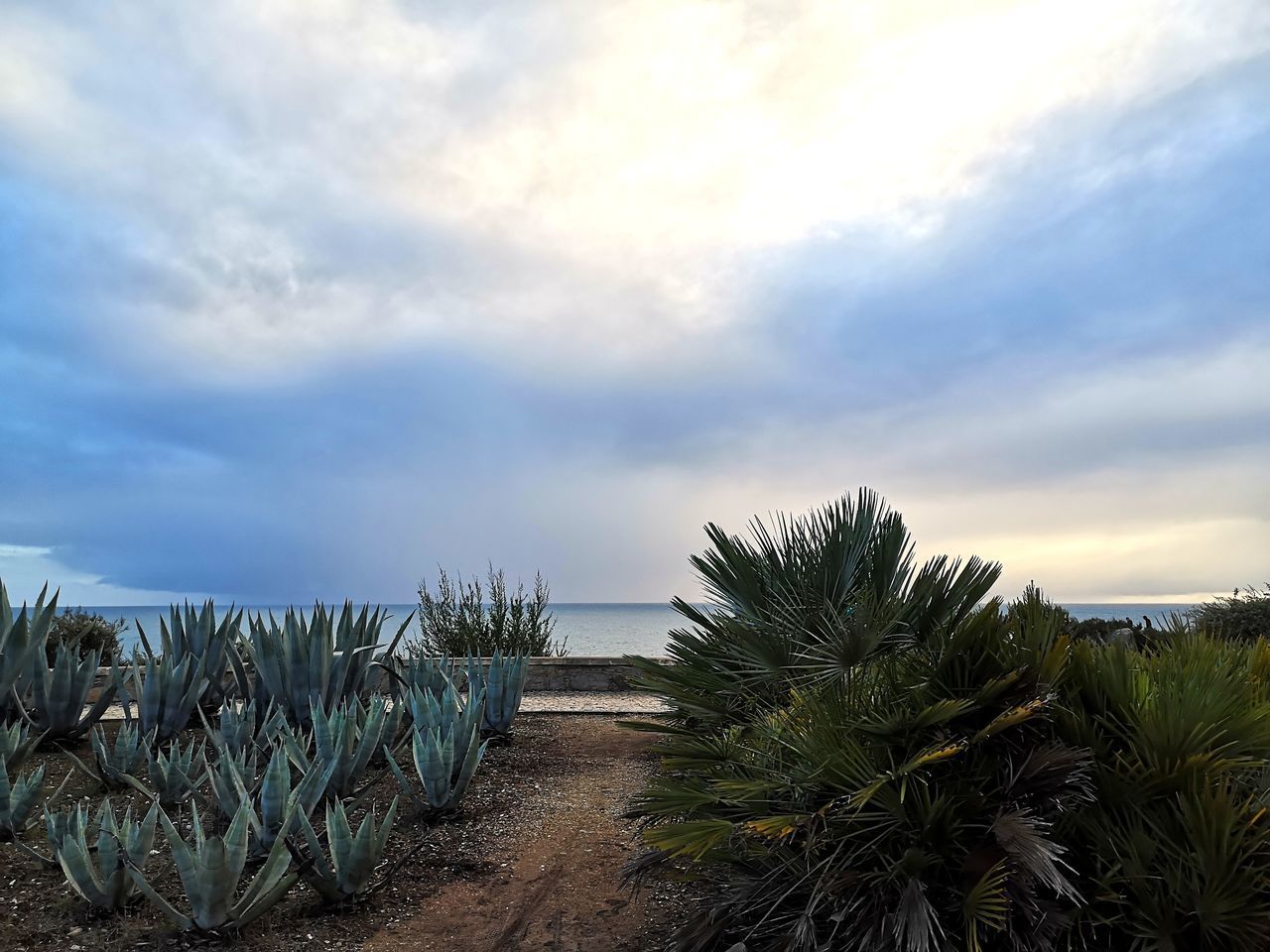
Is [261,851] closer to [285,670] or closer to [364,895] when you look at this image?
[364,895]

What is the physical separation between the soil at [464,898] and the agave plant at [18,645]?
114cm

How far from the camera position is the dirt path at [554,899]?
4.13 meters

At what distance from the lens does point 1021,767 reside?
3047 mm

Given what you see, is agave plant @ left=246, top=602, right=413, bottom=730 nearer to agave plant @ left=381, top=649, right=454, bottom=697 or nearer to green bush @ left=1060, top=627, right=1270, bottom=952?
agave plant @ left=381, top=649, right=454, bottom=697

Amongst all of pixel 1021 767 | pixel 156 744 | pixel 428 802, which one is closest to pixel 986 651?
pixel 1021 767

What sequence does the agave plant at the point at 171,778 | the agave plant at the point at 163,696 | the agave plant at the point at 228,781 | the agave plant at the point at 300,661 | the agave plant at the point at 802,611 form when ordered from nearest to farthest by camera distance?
the agave plant at the point at 802,611 → the agave plant at the point at 228,781 → the agave plant at the point at 171,778 → the agave plant at the point at 163,696 → the agave plant at the point at 300,661

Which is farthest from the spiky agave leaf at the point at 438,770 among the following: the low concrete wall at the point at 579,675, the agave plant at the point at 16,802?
the low concrete wall at the point at 579,675

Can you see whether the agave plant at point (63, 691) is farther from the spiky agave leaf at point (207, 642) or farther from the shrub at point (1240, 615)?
→ the shrub at point (1240, 615)

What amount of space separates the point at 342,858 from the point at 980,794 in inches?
126

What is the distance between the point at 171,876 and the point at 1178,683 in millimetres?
5341

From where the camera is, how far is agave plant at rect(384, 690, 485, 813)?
539 cm

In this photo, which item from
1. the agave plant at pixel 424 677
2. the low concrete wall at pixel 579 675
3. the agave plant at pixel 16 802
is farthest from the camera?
the low concrete wall at pixel 579 675

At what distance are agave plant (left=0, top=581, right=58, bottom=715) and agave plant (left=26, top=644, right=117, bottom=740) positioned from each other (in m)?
0.08

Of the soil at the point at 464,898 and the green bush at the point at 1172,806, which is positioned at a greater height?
the green bush at the point at 1172,806
